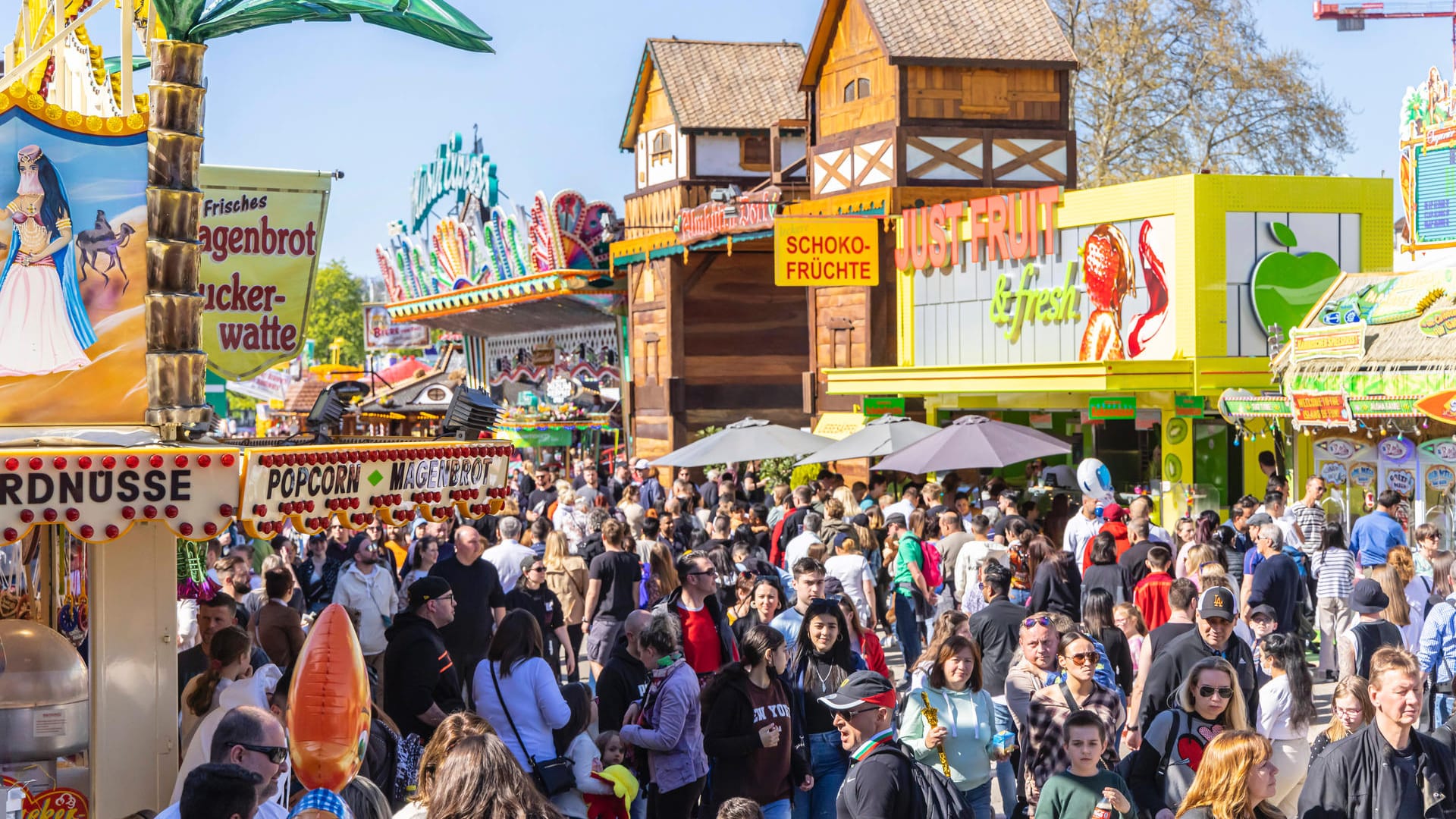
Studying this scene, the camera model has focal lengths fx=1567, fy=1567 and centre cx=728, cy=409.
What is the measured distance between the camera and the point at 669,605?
9031 mm

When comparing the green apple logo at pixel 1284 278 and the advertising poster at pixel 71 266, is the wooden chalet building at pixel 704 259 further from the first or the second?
the advertising poster at pixel 71 266

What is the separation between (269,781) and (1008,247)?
18.7 meters

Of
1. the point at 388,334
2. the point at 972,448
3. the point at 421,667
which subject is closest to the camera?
the point at 421,667

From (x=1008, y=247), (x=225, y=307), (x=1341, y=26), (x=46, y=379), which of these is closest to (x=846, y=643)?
(x=46, y=379)

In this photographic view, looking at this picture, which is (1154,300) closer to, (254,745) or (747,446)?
(747,446)

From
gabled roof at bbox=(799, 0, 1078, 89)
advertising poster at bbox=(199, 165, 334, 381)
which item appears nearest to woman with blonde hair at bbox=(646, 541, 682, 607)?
advertising poster at bbox=(199, 165, 334, 381)

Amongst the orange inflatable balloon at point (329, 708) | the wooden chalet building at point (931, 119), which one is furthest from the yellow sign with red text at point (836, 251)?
the orange inflatable balloon at point (329, 708)

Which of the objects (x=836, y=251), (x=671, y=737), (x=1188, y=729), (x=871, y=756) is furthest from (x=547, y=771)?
(x=836, y=251)

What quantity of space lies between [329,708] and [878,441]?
43.2 ft

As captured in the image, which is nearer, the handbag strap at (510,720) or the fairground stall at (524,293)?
the handbag strap at (510,720)

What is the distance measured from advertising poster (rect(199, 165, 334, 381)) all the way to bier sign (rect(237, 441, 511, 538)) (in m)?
3.29

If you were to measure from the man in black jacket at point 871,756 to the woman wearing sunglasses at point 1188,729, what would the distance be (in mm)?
1199

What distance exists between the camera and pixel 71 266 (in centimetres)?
644

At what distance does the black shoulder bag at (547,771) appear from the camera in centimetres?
706
